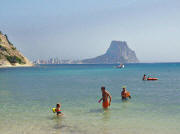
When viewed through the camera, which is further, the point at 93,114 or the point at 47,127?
the point at 93,114

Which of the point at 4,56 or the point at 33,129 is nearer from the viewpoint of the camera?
the point at 33,129

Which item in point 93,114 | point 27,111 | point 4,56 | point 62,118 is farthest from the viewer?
point 4,56

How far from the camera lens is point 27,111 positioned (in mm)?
17109

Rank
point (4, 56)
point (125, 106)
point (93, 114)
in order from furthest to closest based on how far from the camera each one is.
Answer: point (4, 56)
point (125, 106)
point (93, 114)

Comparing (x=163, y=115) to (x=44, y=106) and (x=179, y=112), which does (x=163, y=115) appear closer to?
(x=179, y=112)

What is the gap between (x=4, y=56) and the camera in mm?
147375

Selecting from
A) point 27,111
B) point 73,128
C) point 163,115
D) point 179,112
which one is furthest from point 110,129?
point 27,111

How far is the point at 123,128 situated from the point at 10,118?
302 inches

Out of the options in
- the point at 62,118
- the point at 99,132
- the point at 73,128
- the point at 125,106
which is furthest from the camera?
the point at 125,106

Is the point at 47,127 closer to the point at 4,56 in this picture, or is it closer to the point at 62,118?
the point at 62,118

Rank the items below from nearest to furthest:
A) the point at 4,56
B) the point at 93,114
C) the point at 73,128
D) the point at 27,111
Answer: the point at 73,128 < the point at 93,114 < the point at 27,111 < the point at 4,56

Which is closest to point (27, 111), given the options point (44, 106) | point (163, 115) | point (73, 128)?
point (44, 106)

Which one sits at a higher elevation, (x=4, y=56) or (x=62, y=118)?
(x=4, y=56)

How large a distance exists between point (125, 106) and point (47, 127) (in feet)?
26.4
